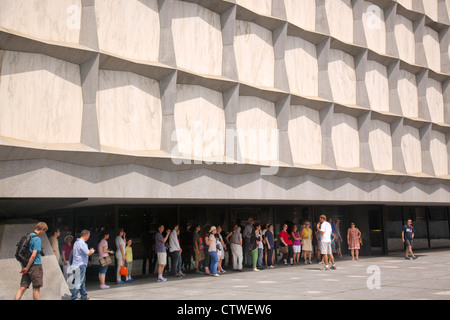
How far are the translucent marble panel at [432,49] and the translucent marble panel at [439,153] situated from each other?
4.02 metres

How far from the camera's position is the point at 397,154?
87.5 feet

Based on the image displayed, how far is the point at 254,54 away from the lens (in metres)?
20.7

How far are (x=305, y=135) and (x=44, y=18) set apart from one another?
11964mm

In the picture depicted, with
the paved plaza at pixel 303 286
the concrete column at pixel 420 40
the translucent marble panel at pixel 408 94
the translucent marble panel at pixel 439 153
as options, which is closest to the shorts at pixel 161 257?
the paved plaza at pixel 303 286

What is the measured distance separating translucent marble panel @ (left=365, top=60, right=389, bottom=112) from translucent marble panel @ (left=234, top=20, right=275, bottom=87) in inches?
276

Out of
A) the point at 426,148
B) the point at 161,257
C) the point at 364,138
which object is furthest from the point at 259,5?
the point at 426,148

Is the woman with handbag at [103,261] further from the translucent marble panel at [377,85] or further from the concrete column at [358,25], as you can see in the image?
the concrete column at [358,25]

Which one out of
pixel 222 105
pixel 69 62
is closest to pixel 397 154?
pixel 222 105

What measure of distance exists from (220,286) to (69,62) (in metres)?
7.95

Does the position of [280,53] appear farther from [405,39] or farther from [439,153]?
[439,153]

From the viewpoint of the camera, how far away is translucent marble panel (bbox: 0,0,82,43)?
45.7 ft

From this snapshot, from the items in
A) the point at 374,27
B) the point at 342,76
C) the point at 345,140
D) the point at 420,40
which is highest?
the point at 420,40

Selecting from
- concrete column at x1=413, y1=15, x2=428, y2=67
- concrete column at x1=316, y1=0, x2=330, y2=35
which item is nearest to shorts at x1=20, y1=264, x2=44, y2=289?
concrete column at x1=316, y1=0, x2=330, y2=35
